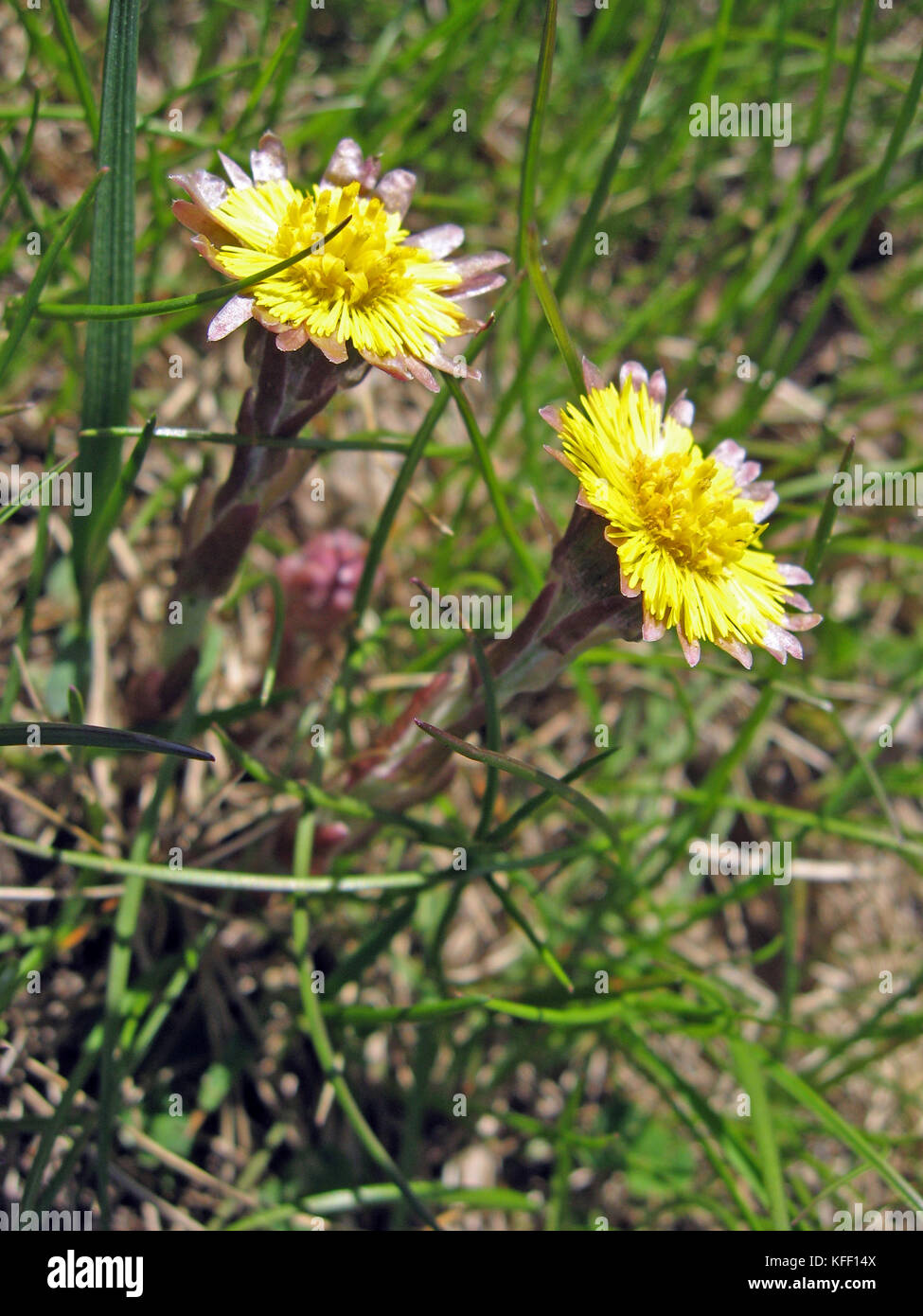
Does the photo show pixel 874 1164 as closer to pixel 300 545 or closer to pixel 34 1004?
pixel 34 1004

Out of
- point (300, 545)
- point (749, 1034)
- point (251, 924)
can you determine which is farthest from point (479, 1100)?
point (300, 545)

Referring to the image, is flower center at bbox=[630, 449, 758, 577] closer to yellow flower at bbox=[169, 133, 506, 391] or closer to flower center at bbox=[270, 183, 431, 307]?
yellow flower at bbox=[169, 133, 506, 391]

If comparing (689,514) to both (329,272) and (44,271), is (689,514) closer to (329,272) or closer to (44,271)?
(329,272)

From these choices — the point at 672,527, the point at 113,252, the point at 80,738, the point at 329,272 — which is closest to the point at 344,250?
the point at 329,272

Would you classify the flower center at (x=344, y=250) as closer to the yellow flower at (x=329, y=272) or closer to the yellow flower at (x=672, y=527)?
the yellow flower at (x=329, y=272)

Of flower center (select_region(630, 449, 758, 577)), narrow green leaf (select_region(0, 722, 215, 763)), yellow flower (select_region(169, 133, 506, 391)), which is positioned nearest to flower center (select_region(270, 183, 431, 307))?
yellow flower (select_region(169, 133, 506, 391))

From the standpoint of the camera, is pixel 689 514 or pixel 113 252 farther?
pixel 113 252

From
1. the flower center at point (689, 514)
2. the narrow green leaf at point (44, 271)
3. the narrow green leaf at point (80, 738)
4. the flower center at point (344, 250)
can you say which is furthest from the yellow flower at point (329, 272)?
the narrow green leaf at point (80, 738)

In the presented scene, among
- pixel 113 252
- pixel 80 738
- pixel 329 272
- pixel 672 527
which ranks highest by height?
pixel 113 252
